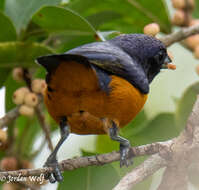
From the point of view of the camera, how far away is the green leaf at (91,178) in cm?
329

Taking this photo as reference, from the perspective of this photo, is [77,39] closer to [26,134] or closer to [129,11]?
[129,11]

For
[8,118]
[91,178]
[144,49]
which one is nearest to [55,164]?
[91,178]

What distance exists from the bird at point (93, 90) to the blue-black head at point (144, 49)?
169mm

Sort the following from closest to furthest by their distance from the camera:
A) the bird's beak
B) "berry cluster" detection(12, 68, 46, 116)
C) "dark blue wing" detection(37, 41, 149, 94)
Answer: "dark blue wing" detection(37, 41, 149, 94) → "berry cluster" detection(12, 68, 46, 116) → the bird's beak

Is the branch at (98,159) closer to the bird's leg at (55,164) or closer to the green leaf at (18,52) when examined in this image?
the bird's leg at (55,164)

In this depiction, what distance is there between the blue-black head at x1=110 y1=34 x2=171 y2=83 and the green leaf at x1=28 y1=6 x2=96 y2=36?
0.98 ft

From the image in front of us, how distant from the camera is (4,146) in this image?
12.1 ft

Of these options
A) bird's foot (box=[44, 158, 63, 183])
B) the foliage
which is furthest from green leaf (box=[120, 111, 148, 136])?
bird's foot (box=[44, 158, 63, 183])

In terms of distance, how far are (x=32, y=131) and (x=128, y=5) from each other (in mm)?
1311

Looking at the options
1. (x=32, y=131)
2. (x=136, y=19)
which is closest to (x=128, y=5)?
(x=136, y=19)

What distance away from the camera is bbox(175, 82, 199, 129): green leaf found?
3748 millimetres

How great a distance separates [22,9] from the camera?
12.7ft

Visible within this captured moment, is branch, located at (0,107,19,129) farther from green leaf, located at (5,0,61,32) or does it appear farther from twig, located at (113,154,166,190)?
twig, located at (113,154,166,190)

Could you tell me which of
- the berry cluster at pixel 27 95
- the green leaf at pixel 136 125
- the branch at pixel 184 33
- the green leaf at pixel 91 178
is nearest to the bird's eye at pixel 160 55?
the branch at pixel 184 33
